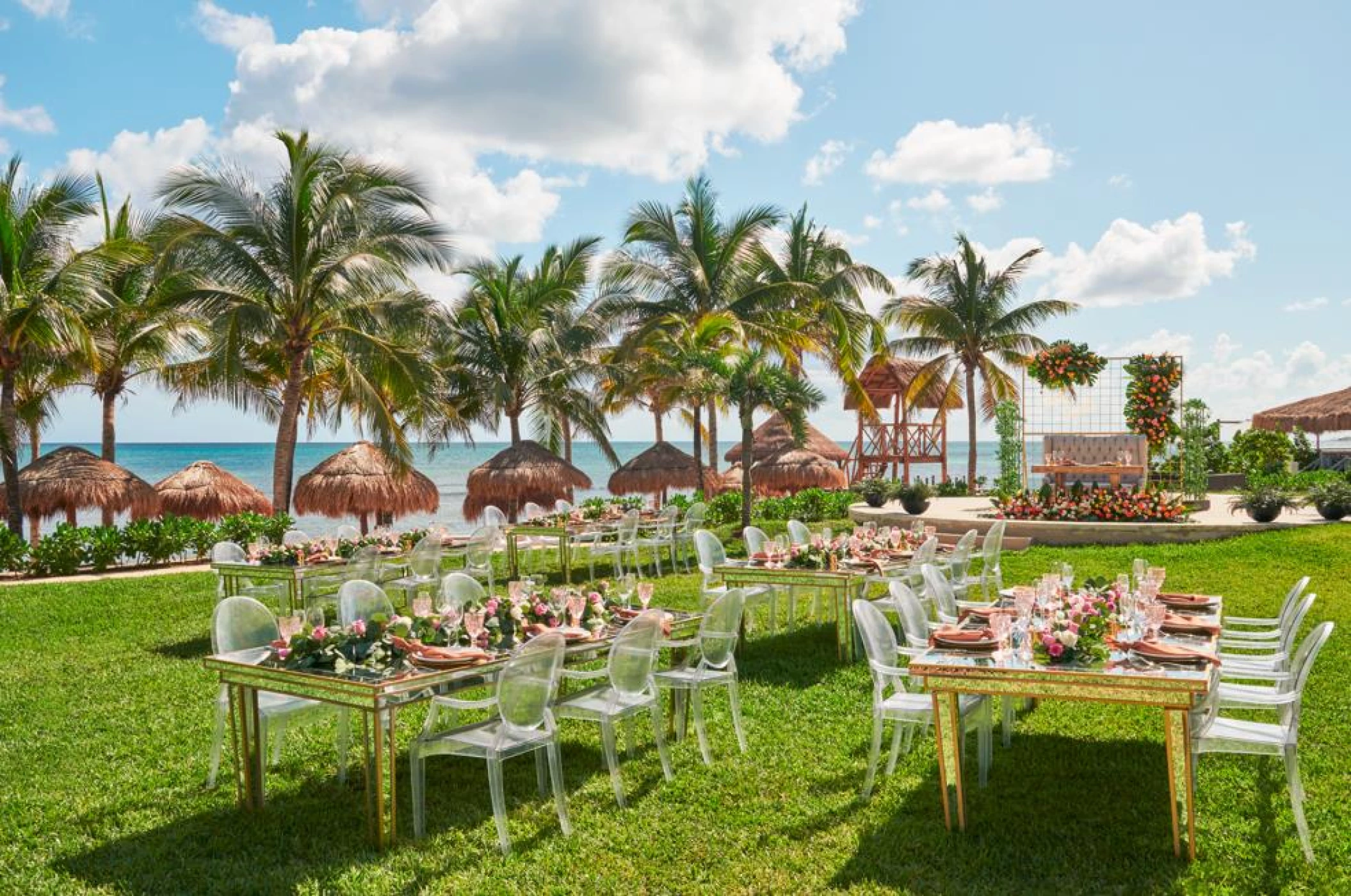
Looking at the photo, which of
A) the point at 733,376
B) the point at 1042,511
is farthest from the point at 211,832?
the point at 1042,511

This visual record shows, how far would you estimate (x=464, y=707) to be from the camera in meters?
5.28

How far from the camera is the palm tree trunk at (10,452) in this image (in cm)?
1523

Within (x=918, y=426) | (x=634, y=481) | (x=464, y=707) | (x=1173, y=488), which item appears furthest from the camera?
(x=918, y=426)

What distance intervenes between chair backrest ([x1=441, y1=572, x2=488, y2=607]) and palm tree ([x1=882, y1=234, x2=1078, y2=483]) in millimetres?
20074

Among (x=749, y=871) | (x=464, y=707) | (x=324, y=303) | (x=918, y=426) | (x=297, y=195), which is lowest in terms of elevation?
(x=749, y=871)

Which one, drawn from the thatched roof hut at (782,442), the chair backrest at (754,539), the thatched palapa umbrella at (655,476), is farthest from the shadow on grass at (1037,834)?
the thatched roof hut at (782,442)

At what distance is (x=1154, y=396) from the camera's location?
17.0 metres

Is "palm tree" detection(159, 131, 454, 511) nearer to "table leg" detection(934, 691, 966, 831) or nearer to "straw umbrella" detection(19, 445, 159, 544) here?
"straw umbrella" detection(19, 445, 159, 544)

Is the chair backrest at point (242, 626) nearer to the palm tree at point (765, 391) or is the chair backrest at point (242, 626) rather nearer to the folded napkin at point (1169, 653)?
the folded napkin at point (1169, 653)

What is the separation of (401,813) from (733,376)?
1184 centimetres

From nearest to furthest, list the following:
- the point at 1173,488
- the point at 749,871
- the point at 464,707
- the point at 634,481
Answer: the point at 749,871 → the point at 464,707 → the point at 1173,488 → the point at 634,481

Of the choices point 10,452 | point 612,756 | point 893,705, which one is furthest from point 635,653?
point 10,452

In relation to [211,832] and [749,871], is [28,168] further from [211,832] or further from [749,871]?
[749,871]

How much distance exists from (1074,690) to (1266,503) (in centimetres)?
1313
